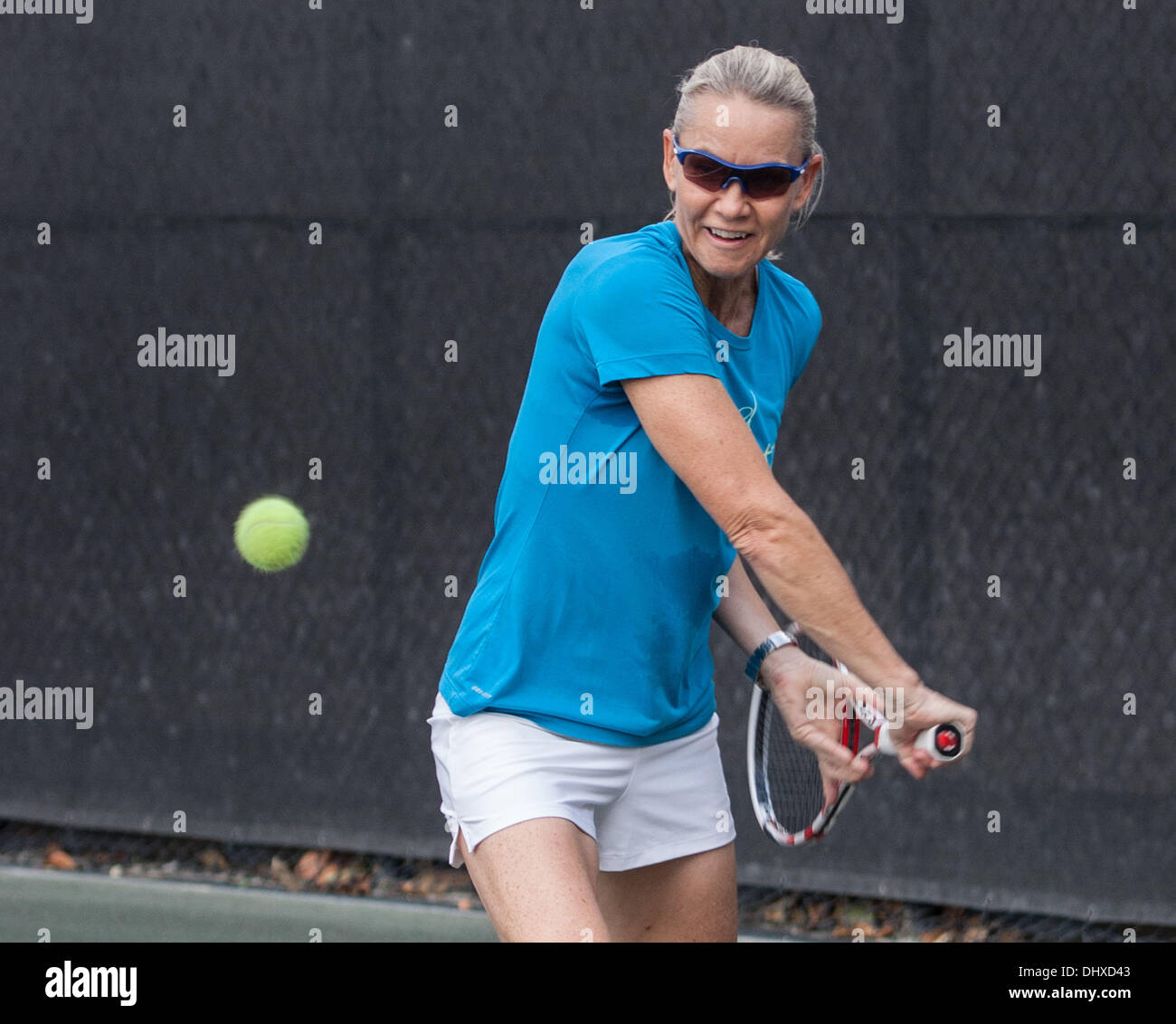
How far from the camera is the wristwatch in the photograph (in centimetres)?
222

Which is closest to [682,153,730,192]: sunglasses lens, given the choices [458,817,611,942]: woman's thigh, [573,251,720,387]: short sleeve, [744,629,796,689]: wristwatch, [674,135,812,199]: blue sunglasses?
[674,135,812,199]: blue sunglasses

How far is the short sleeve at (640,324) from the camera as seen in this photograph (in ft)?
6.01

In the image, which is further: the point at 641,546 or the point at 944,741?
the point at 641,546

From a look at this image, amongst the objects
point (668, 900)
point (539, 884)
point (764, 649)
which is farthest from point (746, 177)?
point (668, 900)

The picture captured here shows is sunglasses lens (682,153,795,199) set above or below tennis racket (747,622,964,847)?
above

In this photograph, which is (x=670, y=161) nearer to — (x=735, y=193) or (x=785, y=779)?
(x=735, y=193)

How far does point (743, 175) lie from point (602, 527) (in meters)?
0.48

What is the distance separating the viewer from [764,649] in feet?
7.34

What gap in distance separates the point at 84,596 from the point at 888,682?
9.78ft

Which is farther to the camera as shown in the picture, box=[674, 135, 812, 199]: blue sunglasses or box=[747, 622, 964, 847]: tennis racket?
box=[747, 622, 964, 847]: tennis racket

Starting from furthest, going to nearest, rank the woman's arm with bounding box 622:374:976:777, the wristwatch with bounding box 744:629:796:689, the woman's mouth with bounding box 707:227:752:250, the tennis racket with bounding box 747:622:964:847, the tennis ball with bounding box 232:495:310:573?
the tennis ball with bounding box 232:495:310:573 < the tennis racket with bounding box 747:622:964:847 < the wristwatch with bounding box 744:629:796:689 < the woman's mouth with bounding box 707:227:752:250 < the woman's arm with bounding box 622:374:976:777

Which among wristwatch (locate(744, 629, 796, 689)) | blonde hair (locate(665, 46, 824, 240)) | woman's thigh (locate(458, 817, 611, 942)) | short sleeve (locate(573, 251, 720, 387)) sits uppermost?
blonde hair (locate(665, 46, 824, 240))

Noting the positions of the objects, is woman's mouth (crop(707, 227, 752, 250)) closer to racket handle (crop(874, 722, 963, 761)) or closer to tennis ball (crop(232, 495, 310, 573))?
racket handle (crop(874, 722, 963, 761))
